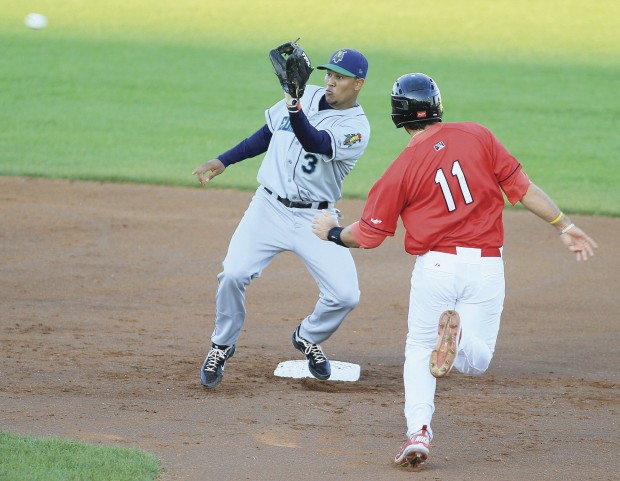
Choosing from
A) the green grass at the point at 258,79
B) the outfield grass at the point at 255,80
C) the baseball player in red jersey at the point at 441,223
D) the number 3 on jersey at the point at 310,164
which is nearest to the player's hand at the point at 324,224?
the baseball player in red jersey at the point at 441,223

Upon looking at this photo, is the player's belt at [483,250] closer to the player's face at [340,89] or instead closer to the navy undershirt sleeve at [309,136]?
the navy undershirt sleeve at [309,136]

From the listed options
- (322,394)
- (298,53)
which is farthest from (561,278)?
(298,53)

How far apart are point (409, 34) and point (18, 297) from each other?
18356 mm

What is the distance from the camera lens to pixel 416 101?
16.5 ft

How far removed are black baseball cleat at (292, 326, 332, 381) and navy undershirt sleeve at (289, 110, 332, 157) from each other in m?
1.30

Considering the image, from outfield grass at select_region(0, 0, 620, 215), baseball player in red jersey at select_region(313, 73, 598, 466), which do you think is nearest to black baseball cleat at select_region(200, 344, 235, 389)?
baseball player in red jersey at select_region(313, 73, 598, 466)

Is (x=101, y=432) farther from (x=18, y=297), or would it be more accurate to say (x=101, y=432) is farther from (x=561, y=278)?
(x=561, y=278)

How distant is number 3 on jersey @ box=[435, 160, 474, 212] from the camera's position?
4918 millimetres

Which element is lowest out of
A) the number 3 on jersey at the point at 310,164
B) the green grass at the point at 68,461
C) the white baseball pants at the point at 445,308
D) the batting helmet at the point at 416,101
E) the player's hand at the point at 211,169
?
the green grass at the point at 68,461

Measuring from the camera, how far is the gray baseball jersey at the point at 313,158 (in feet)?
20.9

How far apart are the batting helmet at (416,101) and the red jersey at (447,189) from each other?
0.25 feet

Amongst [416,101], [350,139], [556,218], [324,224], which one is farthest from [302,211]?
[556,218]

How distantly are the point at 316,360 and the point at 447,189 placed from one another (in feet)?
6.97

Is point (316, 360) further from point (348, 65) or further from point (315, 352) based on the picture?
point (348, 65)
